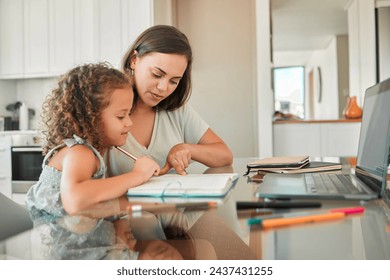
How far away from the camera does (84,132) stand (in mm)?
832

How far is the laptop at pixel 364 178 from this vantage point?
2.07 ft

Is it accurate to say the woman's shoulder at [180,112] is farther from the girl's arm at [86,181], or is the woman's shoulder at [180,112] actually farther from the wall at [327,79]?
the wall at [327,79]

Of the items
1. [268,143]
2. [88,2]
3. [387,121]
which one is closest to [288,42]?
[268,143]

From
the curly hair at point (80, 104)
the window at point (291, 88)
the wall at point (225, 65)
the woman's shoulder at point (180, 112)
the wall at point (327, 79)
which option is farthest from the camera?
the window at point (291, 88)

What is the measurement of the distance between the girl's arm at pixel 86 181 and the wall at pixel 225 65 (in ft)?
8.92

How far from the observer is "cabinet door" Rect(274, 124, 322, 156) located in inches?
118

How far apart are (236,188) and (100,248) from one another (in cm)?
34

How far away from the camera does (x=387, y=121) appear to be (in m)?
0.71

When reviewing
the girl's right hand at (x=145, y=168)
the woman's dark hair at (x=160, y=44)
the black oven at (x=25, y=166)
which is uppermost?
the woman's dark hair at (x=160, y=44)

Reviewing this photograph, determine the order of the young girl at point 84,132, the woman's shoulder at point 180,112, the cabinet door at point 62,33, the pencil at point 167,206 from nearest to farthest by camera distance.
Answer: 1. the pencil at point 167,206
2. the young girl at point 84,132
3. the woman's shoulder at point 180,112
4. the cabinet door at point 62,33

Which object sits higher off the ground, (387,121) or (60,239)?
(387,121)

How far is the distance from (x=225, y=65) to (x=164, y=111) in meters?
2.32

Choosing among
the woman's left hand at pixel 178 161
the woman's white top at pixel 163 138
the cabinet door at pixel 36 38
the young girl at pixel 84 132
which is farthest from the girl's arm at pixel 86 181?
the cabinet door at pixel 36 38
